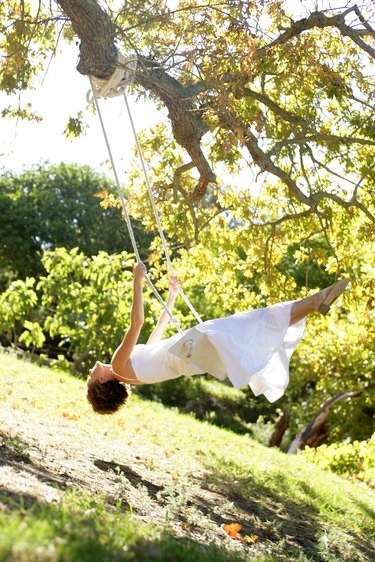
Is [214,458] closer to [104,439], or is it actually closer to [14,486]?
[104,439]

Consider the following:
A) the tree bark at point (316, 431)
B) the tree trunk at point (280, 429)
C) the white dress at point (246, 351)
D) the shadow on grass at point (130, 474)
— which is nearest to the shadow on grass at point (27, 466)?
the shadow on grass at point (130, 474)

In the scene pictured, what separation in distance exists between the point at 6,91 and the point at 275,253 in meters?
3.50

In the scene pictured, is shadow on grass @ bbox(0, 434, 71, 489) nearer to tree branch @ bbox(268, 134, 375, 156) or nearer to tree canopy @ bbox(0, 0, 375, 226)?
tree canopy @ bbox(0, 0, 375, 226)

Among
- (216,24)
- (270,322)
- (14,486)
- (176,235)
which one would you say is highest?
(216,24)

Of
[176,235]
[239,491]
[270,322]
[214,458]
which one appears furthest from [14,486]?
[176,235]

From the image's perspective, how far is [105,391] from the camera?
5.85 meters

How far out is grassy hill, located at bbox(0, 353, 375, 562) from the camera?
3047 mm

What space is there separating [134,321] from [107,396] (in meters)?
0.86

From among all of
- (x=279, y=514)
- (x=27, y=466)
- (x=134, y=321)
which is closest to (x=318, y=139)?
(x=134, y=321)

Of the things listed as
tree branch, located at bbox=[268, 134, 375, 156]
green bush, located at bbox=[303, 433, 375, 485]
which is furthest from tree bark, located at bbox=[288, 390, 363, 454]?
tree branch, located at bbox=[268, 134, 375, 156]

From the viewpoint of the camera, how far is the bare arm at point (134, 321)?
5.21 m

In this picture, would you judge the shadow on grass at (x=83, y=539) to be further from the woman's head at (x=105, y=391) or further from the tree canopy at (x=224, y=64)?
the tree canopy at (x=224, y=64)

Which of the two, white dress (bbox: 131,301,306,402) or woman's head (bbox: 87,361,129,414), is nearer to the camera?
white dress (bbox: 131,301,306,402)

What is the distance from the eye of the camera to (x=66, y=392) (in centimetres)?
866
